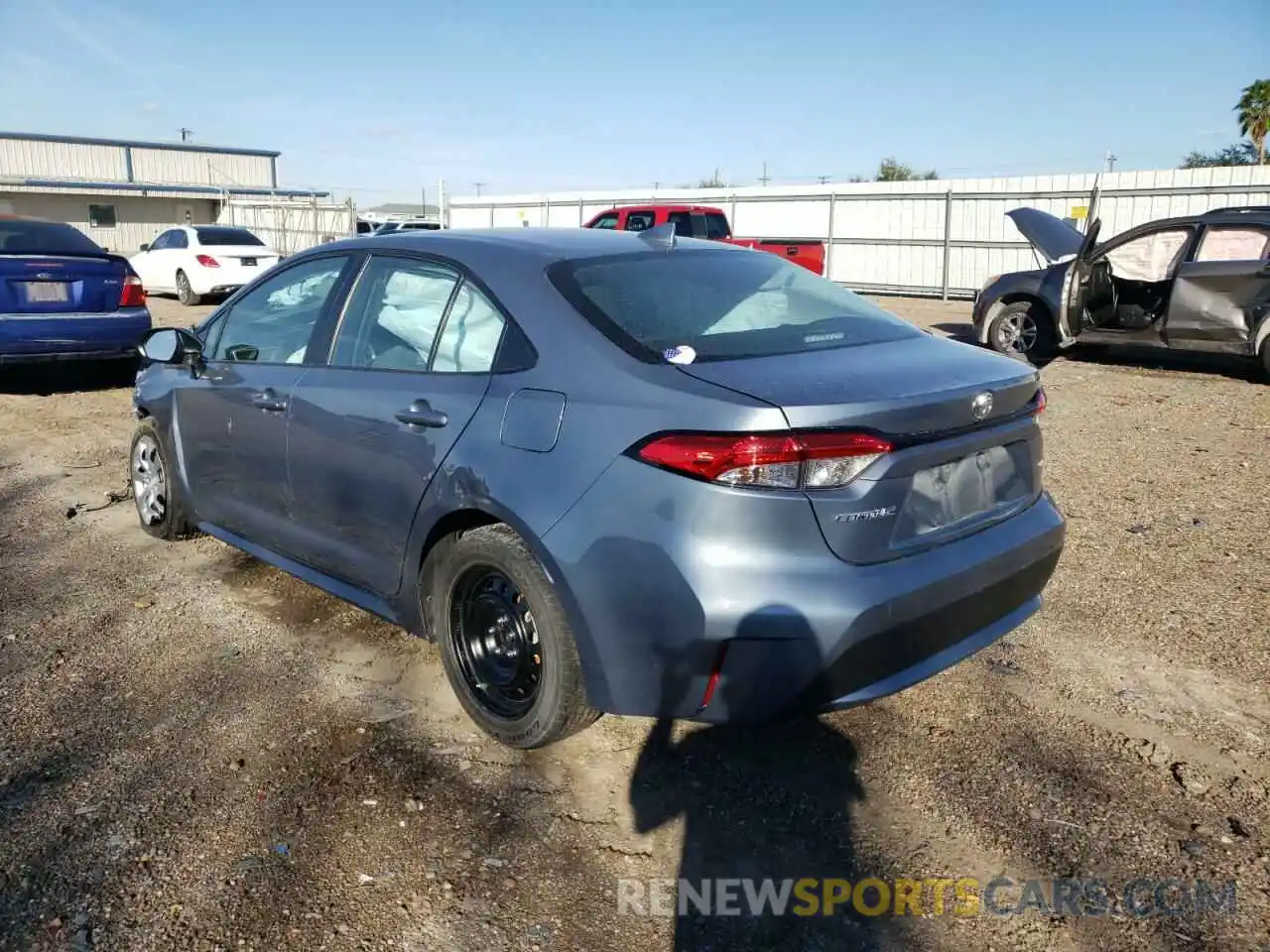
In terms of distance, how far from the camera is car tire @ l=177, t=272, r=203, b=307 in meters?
18.0

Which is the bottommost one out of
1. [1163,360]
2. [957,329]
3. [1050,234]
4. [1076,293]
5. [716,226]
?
[1163,360]

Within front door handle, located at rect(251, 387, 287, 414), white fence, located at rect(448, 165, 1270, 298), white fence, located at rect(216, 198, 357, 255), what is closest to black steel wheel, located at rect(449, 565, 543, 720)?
front door handle, located at rect(251, 387, 287, 414)

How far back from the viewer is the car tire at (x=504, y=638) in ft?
9.61

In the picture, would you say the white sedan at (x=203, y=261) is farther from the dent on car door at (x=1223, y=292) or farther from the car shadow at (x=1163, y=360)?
the dent on car door at (x=1223, y=292)

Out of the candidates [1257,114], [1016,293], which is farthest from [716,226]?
[1257,114]

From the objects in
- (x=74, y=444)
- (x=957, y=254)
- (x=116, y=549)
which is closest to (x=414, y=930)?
(x=116, y=549)

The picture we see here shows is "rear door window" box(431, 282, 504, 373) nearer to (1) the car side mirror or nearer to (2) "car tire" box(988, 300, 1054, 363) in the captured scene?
(1) the car side mirror

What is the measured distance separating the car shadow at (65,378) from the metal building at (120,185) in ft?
81.5

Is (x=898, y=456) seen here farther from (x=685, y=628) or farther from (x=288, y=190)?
(x=288, y=190)

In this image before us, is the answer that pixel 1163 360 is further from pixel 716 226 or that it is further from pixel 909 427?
pixel 909 427

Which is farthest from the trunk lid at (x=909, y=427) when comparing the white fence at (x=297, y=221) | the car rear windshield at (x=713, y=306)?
the white fence at (x=297, y=221)

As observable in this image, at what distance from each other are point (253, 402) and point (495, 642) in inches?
65.1

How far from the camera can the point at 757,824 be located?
2.84m

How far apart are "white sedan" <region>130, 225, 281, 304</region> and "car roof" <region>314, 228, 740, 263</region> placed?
14.7 m
